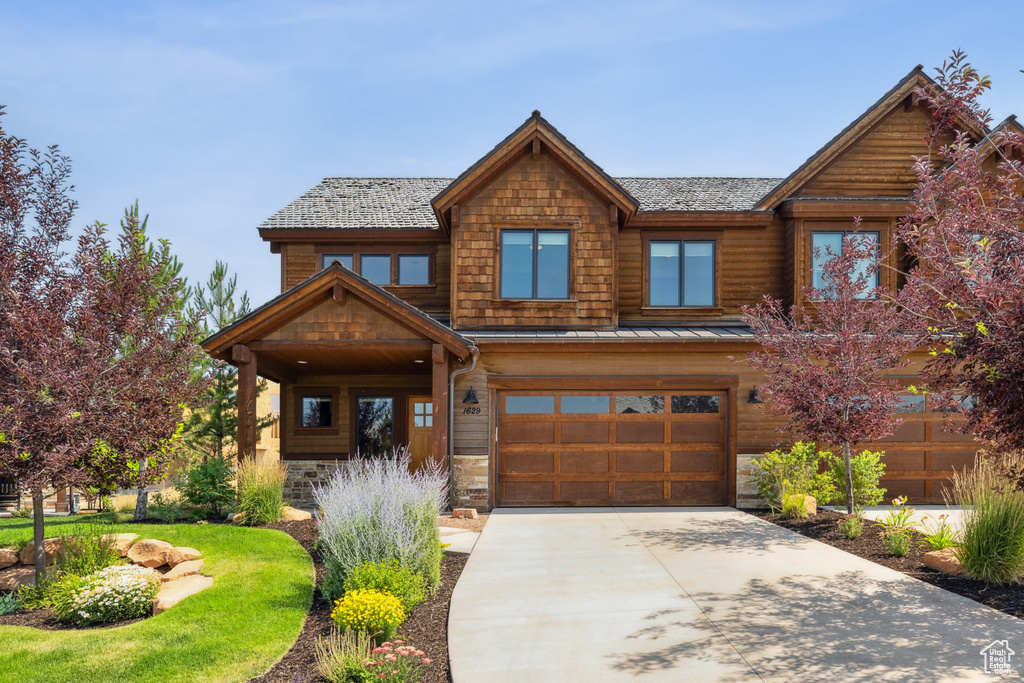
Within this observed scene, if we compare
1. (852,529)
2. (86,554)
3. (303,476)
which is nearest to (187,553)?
(86,554)

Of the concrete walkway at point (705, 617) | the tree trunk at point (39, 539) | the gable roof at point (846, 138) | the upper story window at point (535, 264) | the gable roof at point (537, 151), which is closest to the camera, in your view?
the concrete walkway at point (705, 617)

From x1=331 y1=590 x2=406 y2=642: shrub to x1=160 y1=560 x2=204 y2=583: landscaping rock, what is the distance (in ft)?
10.2

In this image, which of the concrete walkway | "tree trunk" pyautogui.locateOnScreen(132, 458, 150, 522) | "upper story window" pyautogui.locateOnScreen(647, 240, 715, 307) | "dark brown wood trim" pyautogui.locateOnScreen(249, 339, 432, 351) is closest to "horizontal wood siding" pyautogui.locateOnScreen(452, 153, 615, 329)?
"upper story window" pyautogui.locateOnScreen(647, 240, 715, 307)

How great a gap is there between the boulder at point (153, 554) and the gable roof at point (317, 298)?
383 centimetres

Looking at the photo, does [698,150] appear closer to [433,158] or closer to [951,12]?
[433,158]

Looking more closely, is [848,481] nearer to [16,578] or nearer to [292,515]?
[292,515]

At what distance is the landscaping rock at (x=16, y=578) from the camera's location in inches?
304

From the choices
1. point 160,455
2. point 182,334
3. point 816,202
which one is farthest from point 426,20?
point 816,202

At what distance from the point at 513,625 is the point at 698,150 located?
52.7ft

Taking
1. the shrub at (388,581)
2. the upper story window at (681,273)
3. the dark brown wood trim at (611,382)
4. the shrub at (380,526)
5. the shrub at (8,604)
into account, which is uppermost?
the upper story window at (681,273)

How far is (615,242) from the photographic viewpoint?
13.5m

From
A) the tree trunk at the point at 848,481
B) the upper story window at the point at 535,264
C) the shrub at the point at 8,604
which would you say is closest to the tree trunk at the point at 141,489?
the shrub at the point at 8,604

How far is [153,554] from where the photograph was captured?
8.10m

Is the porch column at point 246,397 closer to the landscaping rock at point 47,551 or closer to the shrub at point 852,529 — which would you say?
the landscaping rock at point 47,551
